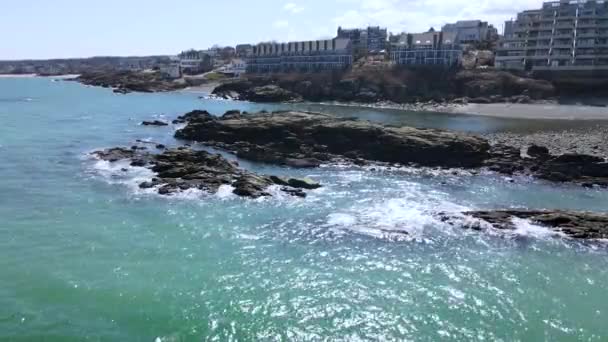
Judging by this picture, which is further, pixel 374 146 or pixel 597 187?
pixel 374 146

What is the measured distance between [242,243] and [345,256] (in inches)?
251

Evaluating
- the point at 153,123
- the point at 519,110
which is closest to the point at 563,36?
the point at 519,110

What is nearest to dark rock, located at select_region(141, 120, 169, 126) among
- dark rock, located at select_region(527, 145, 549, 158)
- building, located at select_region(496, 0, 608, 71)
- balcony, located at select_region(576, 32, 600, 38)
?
dark rock, located at select_region(527, 145, 549, 158)

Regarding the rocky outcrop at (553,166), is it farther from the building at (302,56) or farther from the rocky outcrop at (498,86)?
the building at (302,56)

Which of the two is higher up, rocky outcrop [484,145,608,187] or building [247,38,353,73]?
building [247,38,353,73]

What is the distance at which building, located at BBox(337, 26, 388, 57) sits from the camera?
183125mm

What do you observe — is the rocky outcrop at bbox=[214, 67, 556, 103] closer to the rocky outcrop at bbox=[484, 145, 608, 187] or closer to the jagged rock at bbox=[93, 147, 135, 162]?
the rocky outcrop at bbox=[484, 145, 608, 187]

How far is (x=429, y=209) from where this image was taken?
1570 inches

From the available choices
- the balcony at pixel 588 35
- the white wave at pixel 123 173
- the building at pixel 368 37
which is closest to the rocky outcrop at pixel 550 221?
the white wave at pixel 123 173

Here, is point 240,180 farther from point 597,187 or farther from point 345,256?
point 597,187

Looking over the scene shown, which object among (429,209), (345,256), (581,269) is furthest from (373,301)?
(429,209)

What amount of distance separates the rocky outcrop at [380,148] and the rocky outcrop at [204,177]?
9342 millimetres

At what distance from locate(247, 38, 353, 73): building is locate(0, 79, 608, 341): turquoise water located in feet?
387

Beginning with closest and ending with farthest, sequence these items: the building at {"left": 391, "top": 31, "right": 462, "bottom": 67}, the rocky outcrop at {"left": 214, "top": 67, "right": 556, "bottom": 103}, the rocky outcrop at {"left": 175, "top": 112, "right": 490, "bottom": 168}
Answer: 1. the rocky outcrop at {"left": 175, "top": 112, "right": 490, "bottom": 168}
2. the rocky outcrop at {"left": 214, "top": 67, "right": 556, "bottom": 103}
3. the building at {"left": 391, "top": 31, "right": 462, "bottom": 67}
